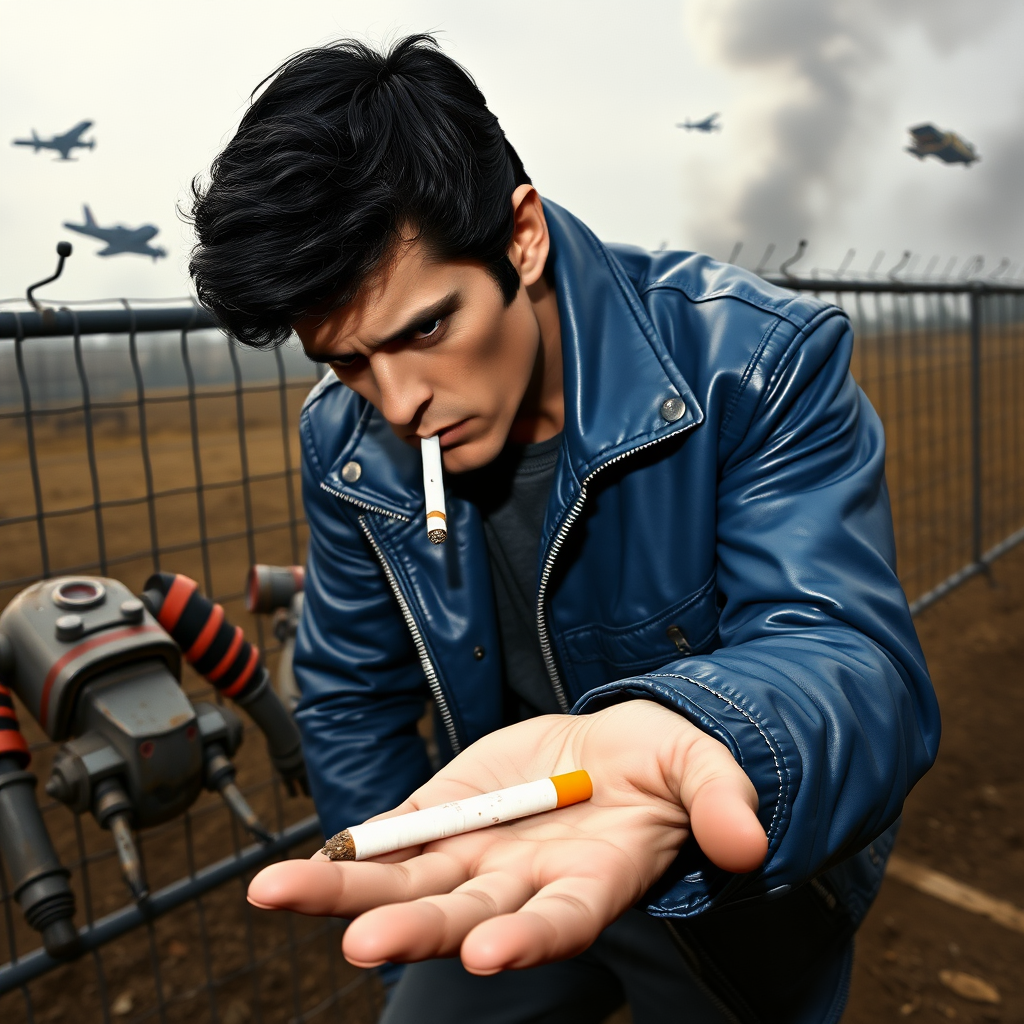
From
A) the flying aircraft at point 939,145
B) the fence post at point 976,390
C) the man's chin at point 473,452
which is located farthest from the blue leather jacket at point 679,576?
the flying aircraft at point 939,145

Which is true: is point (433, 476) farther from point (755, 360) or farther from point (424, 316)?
point (755, 360)

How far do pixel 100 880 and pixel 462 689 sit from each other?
2400 millimetres

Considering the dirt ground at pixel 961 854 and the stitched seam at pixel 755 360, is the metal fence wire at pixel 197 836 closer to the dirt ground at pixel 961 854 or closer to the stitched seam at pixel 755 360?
the dirt ground at pixel 961 854

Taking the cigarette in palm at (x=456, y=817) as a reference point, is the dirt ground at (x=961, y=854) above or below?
below

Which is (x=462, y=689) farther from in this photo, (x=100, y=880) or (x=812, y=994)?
(x=100, y=880)

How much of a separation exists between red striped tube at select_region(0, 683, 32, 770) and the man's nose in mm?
1000

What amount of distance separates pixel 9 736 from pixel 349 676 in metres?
0.65

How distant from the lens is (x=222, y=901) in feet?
9.96

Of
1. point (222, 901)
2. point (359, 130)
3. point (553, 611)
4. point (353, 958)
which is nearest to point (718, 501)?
point (553, 611)

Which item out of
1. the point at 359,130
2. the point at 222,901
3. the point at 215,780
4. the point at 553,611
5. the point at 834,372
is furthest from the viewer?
the point at 222,901

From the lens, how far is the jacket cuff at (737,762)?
84 cm

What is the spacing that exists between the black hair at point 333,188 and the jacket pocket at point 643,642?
629mm

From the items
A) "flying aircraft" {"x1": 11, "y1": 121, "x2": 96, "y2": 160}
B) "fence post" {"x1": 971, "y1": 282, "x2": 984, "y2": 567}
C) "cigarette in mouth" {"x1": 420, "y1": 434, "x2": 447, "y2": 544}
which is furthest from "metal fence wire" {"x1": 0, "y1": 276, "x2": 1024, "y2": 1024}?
"flying aircraft" {"x1": 11, "y1": 121, "x2": 96, "y2": 160}

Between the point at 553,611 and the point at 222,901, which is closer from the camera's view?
the point at 553,611
